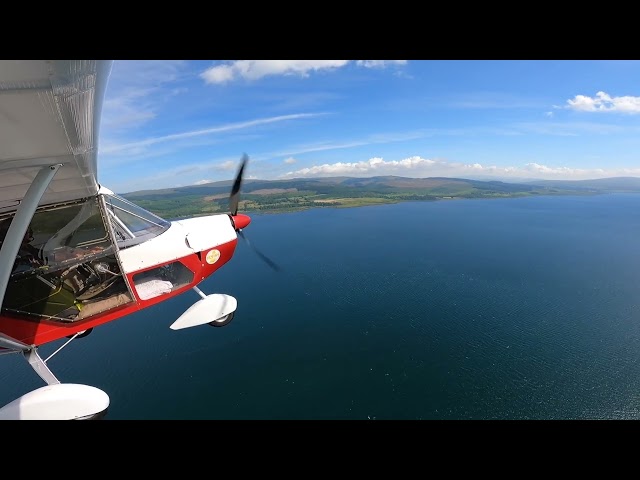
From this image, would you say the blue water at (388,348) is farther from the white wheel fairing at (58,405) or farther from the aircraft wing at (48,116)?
the aircraft wing at (48,116)

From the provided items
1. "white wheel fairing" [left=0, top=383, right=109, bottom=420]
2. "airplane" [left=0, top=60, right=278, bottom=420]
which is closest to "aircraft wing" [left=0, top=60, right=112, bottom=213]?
"airplane" [left=0, top=60, right=278, bottom=420]

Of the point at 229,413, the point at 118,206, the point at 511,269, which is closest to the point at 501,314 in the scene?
the point at 511,269

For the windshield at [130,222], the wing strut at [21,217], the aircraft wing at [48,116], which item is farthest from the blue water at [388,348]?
the aircraft wing at [48,116]

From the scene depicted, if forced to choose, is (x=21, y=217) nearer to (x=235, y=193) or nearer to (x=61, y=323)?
(x=61, y=323)

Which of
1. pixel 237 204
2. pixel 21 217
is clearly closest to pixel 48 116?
pixel 21 217
